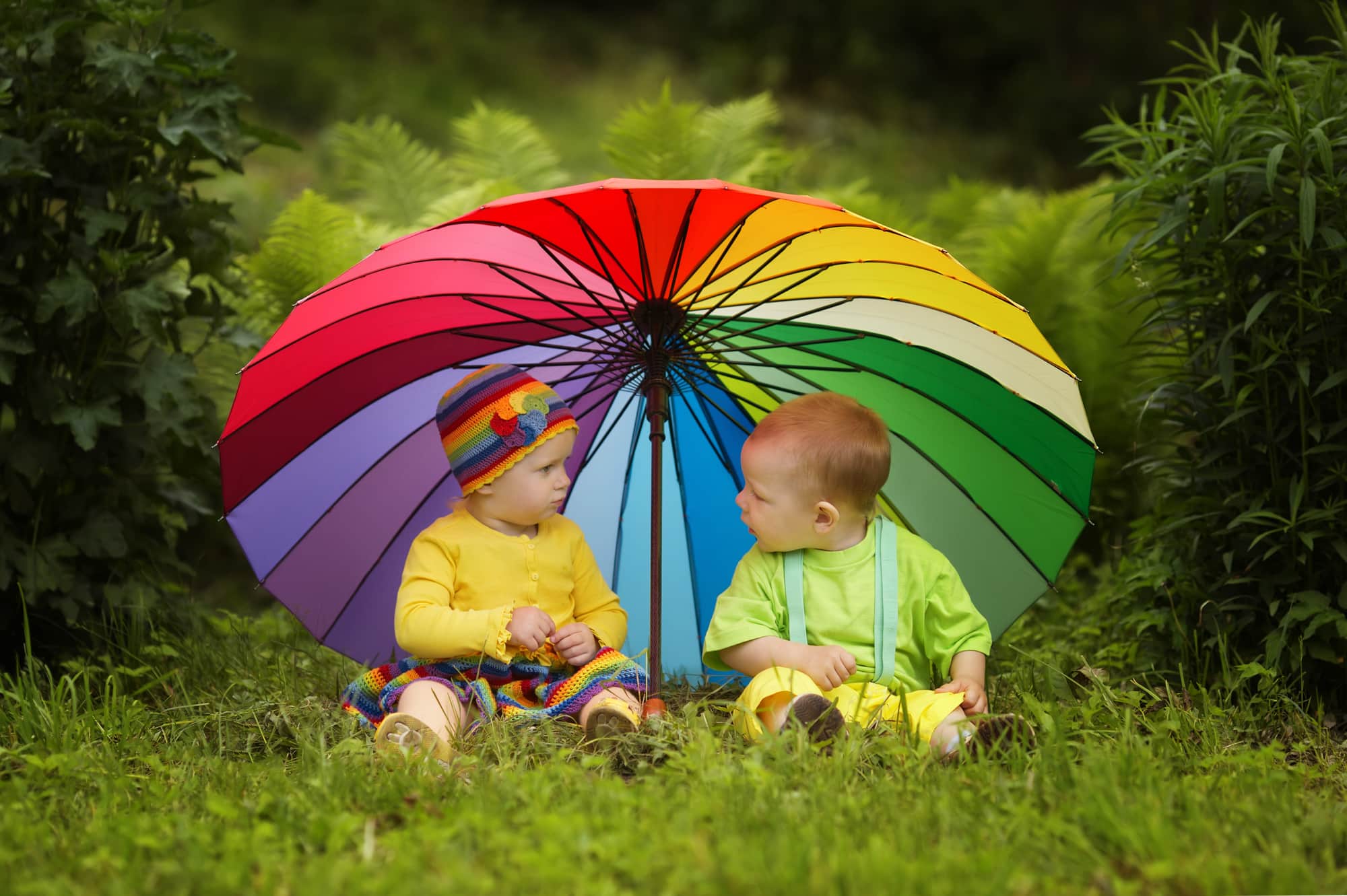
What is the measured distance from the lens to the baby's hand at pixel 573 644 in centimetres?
303

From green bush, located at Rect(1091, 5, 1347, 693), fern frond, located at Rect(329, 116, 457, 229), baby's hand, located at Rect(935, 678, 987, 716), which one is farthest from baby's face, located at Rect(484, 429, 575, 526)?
fern frond, located at Rect(329, 116, 457, 229)

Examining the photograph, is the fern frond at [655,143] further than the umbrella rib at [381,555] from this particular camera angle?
Yes

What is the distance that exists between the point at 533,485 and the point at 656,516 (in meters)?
0.35

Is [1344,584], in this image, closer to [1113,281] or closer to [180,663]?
[1113,281]

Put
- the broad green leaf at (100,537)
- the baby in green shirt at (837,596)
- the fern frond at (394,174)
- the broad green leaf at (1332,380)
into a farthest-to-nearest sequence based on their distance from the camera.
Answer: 1. the fern frond at (394,174)
2. the broad green leaf at (100,537)
3. the broad green leaf at (1332,380)
4. the baby in green shirt at (837,596)

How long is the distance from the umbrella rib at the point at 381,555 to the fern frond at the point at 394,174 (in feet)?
9.60

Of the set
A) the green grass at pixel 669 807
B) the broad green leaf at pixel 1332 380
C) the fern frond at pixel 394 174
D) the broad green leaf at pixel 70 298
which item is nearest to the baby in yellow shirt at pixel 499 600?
the green grass at pixel 669 807

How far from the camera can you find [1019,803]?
2.36 m

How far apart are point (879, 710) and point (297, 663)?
→ 2013mm

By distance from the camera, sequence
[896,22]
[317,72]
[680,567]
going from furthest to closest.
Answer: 1. [896,22]
2. [317,72]
3. [680,567]

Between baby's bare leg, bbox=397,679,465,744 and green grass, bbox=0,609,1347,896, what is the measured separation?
121 millimetres

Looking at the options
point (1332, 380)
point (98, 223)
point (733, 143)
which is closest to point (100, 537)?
point (98, 223)

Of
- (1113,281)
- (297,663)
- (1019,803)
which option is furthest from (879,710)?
(1113,281)

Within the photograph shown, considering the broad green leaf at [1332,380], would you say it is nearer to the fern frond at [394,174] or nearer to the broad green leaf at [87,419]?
the broad green leaf at [87,419]
